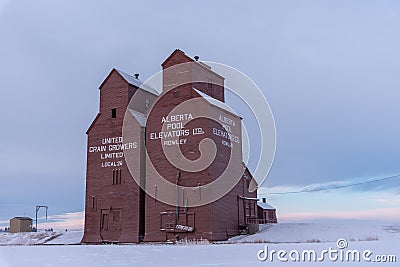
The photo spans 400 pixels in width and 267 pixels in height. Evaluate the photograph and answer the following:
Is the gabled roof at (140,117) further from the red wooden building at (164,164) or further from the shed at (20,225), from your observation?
the shed at (20,225)

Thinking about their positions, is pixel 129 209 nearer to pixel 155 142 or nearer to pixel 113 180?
pixel 113 180

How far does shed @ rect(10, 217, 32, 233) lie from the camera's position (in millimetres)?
52344

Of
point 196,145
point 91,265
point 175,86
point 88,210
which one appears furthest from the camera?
point 88,210

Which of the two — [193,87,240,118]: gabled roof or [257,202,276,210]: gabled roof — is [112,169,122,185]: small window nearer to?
[193,87,240,118]: gabled roof

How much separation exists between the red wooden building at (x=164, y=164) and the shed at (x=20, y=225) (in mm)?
18846

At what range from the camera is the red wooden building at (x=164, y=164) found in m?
32.9

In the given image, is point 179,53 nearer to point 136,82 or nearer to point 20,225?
point 136,82

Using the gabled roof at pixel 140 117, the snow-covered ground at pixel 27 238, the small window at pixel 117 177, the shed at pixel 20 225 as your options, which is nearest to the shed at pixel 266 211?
the gabled roof at pixel 140 117

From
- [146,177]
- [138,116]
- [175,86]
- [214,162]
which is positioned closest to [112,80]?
[138,116]

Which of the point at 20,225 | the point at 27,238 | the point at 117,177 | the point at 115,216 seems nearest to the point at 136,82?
the point at 117,177

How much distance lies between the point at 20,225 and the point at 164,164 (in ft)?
87.8

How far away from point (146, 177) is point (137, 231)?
418 centimetres

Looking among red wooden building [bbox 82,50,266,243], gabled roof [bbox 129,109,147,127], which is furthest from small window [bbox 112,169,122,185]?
gabled roof [bbox 129,109,147,127]

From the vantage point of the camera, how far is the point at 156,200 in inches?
1346
